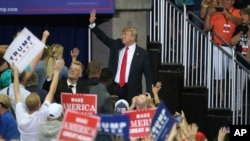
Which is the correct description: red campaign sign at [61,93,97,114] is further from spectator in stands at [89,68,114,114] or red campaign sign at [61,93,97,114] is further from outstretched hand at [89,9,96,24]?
outstretched hand at [89,9,96,24]

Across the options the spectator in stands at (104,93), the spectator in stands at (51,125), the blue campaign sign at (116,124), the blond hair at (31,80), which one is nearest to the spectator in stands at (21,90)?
the blond hair at (31,80)

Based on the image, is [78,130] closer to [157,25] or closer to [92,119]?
[92,119]

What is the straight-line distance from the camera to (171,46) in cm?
1841

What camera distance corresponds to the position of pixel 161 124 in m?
11.7

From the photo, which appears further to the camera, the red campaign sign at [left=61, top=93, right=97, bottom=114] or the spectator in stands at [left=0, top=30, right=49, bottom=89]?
the spectator in stands at [left=0, top=30, right=49, bottom=89]

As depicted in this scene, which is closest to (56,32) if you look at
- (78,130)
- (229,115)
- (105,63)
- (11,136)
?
(105,63)

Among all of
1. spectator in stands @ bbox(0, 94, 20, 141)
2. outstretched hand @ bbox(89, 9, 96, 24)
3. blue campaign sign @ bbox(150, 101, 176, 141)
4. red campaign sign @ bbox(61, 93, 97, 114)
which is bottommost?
spectator in stands @ bbox(0, 94, 20, 141)

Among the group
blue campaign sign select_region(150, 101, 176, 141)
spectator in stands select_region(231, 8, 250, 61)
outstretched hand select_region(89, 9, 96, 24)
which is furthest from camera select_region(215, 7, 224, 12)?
blue campaign sign select_region(150, 101, 176, 141)

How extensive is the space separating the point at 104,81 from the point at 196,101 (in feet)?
9.89

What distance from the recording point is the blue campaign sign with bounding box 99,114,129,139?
37.3 feet

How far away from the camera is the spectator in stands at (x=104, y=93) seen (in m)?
14.9

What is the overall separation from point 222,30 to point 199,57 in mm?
615

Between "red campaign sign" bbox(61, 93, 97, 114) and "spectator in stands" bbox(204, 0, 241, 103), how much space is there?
151 inches

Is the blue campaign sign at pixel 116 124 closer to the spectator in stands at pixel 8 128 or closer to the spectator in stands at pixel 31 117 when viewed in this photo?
the spectator in stands at pixel 31 117
